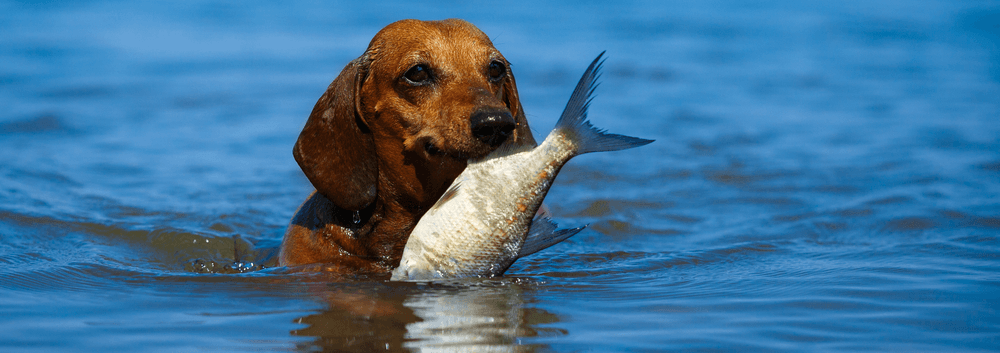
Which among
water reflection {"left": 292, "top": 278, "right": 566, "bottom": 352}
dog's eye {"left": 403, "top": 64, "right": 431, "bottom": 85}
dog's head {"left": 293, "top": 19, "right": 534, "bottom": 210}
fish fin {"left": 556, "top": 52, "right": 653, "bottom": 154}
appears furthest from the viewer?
dog's eye {"left": 403, "top": 64, "right": 431, "bottom": 85}

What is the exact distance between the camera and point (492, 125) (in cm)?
392

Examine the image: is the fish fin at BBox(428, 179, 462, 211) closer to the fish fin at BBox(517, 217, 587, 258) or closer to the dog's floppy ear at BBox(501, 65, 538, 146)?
the fish fin at BBox(517, 217, 587, 258)

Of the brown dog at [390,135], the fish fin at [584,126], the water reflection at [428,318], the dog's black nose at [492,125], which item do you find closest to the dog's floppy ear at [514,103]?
the brown dog at [390,135]

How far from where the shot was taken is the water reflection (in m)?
3.26

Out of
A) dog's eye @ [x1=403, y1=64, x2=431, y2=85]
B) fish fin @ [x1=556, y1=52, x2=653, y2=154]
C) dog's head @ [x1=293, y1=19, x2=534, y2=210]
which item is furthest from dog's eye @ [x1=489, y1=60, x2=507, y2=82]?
fish fin @ [x1=556, y1=52, x2=653, y2=154]

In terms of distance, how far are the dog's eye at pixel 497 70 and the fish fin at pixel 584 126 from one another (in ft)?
3.03

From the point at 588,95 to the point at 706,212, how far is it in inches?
145

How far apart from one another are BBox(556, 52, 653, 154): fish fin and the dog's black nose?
0.92 ft

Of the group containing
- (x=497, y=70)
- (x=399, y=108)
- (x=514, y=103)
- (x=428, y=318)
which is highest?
(x=497, y=70)

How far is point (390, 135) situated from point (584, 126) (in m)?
1.14

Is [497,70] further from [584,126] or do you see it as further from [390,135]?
[584,126]

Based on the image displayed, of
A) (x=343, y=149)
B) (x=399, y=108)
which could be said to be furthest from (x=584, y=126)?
(x=343, y=149)

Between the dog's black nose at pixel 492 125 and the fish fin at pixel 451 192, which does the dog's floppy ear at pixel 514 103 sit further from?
the fish fin at pixel 451 192

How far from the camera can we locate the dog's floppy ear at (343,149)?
4488 mm
